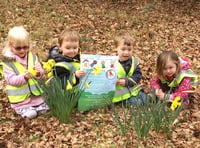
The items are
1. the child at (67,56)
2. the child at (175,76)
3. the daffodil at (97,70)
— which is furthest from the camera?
the child at (175,76)

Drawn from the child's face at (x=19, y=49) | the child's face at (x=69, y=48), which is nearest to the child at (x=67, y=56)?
the child's face at (x=69, y=48)

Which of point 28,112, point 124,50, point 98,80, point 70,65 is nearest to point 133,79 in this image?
point 124,50

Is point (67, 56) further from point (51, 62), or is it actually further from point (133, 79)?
point (133, 79)

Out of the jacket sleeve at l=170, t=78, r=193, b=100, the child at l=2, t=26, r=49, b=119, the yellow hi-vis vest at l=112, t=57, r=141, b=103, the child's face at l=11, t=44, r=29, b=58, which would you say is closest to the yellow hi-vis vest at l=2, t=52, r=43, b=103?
the child at l=2, t=26, r=49, b=119

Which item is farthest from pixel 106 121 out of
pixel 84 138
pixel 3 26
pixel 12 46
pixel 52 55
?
pixel 3 26

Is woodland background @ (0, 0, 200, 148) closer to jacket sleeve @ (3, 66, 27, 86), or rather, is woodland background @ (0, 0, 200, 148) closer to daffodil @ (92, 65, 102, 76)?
jacket sleeve @ (3, 66, 27, 86)

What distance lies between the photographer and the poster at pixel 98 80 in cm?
398

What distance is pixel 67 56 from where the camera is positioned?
4.20 meters

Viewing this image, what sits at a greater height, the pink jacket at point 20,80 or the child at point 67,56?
the child at point 67,56

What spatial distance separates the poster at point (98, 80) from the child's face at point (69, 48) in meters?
0.23

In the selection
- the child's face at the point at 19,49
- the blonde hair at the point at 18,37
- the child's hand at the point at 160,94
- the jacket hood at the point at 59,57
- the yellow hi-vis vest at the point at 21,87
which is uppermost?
the blonde hair at the point at 18,37

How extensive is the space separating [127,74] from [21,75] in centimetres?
137

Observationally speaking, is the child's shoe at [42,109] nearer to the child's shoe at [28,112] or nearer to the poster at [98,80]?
the child's shoe at [28,112]

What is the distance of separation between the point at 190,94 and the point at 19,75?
2295mm
